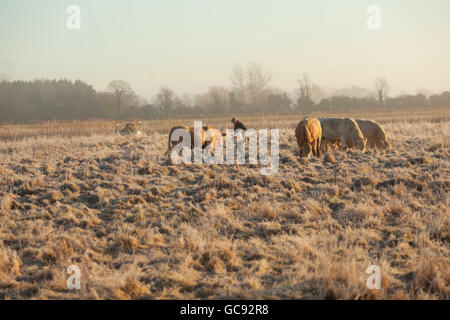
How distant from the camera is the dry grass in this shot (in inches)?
159

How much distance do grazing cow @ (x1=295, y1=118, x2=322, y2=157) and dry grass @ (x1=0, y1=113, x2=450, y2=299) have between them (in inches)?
27.7

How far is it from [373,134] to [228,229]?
1000 centimetres

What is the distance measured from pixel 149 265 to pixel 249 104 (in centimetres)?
4976

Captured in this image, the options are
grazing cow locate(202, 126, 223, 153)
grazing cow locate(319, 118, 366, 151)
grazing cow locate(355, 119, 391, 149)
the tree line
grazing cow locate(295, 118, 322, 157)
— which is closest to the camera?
grazing cow locate(295, 118, 322, 157)

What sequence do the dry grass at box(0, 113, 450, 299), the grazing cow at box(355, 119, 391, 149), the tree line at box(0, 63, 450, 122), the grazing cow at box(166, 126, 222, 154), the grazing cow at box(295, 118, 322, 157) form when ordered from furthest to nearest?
the tree line at box(0, 63, 450, 122) → the grazing cow at box(355, 119, 391, 149) → the grazing cow at box(166, 126, 222, 154) → the grazing cow at box(295, 118, 322, 157) → the dry grass at box(0, 113, 450, 299)

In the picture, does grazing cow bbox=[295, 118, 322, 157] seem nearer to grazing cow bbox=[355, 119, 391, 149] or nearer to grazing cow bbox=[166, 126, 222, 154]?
grazing cow bbox=[355, 119, 391, 149]

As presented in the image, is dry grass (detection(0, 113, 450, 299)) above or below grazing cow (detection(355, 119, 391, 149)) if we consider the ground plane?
below

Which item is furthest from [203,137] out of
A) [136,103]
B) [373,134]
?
[136,103]

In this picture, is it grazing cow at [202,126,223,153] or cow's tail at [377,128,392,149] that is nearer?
grazing cow at [202,126,223,153]

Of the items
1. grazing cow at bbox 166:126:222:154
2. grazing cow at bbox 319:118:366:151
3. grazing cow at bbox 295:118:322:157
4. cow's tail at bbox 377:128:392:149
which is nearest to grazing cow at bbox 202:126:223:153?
grazing cow at bbox 166:126:222:154

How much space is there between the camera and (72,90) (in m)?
51.7

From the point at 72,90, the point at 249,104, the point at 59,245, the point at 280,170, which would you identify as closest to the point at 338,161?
the point at 280,170
